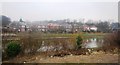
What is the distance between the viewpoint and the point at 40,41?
5496 mm

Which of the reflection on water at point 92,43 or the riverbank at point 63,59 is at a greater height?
the reflection on water at point 92,43

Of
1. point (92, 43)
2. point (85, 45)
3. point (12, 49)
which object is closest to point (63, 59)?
point (12, 49)

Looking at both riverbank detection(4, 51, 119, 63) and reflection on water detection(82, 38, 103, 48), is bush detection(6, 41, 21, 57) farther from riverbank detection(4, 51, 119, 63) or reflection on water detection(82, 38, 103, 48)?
reflection on water detection(82, 38, 103, 48)

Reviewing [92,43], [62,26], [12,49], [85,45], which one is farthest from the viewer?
[62,26]

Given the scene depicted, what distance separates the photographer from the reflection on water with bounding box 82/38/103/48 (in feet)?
20.3

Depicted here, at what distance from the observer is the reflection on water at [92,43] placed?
244 inches

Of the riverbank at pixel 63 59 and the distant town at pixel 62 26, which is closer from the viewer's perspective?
the riverbank at pixel 63 59

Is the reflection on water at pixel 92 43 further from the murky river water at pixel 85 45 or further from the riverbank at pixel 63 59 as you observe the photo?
the riverbank at pixel 63 59

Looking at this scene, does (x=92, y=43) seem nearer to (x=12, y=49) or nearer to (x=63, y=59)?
(x=63, y=59)

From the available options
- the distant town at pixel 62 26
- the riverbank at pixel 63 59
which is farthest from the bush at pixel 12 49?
the distant town at pixel 62 26

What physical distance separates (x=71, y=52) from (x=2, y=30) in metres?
1.94

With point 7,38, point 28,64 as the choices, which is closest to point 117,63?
point 28,64

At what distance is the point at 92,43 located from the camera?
22.4ft

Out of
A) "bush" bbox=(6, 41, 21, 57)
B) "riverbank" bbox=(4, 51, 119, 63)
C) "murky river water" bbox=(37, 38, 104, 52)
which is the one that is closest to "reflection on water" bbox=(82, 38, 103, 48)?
"murky river water" bbox=(37, 38, 104, 52)
